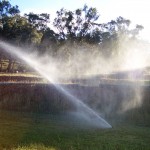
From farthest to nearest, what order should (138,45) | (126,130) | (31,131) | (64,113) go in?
(138,45) → (64,113) → (126,130) → (31,131)

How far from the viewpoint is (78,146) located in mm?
13703

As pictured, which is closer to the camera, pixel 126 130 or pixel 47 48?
pixel 126 130

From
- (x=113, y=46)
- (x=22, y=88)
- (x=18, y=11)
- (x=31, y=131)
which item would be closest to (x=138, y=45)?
(x=113, y=46)

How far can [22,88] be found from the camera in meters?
24.2

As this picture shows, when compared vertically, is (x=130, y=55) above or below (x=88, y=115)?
above

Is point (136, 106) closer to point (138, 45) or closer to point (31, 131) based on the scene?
point (31, 131)

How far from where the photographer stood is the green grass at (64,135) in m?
13.8

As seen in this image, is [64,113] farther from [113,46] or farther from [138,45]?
[138,45]

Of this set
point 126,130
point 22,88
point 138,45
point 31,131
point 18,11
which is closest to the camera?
point 31,131

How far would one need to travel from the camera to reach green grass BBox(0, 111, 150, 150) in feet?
45.3

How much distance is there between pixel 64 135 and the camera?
51.7ft

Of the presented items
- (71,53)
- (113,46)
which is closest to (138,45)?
(113,46)

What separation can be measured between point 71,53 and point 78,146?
64880 mm

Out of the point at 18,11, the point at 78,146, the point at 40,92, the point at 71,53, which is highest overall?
the point at 18,11
